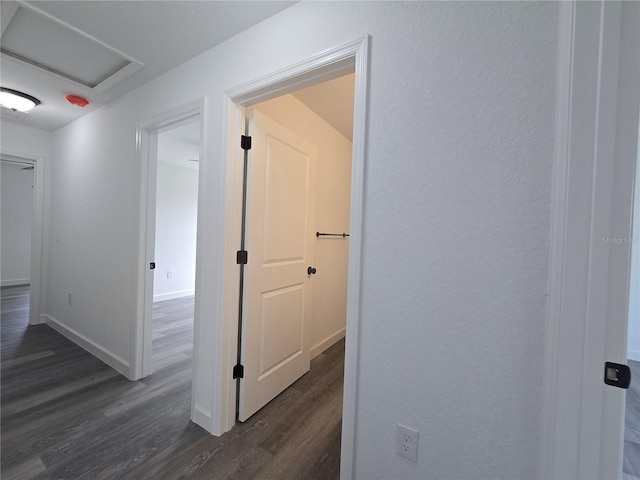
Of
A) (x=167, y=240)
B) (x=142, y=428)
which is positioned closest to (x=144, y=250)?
(x=142, y=428)

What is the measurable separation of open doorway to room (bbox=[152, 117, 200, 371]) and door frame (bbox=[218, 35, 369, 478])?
6.54ft

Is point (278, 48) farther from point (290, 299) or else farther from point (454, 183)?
point (290, 299)

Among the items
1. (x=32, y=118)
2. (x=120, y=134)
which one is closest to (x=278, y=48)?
(x=120, y=134)

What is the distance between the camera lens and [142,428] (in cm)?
164

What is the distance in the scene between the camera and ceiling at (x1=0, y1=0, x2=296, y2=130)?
53.9 inches

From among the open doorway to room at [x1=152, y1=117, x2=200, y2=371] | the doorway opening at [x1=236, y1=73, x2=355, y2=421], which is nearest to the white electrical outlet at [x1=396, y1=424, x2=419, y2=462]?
the doorway opening at [x1=236, y1=73, x2=355, y2=421]

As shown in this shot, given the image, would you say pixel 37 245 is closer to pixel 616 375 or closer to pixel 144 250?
pixel 144 250

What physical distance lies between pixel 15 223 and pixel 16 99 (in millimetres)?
4841

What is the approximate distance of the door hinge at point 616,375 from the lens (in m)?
0.70

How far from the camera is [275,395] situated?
6.53ft

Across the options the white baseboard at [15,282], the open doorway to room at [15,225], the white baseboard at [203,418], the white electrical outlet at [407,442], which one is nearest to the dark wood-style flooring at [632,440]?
the white electrical outlet at [407,442]

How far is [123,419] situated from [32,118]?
3213mm

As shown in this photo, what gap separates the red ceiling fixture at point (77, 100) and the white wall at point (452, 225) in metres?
2.15

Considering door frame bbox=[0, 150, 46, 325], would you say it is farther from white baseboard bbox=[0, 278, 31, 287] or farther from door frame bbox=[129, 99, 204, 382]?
white baseboard bbox=[0, 278, 31, 287]
